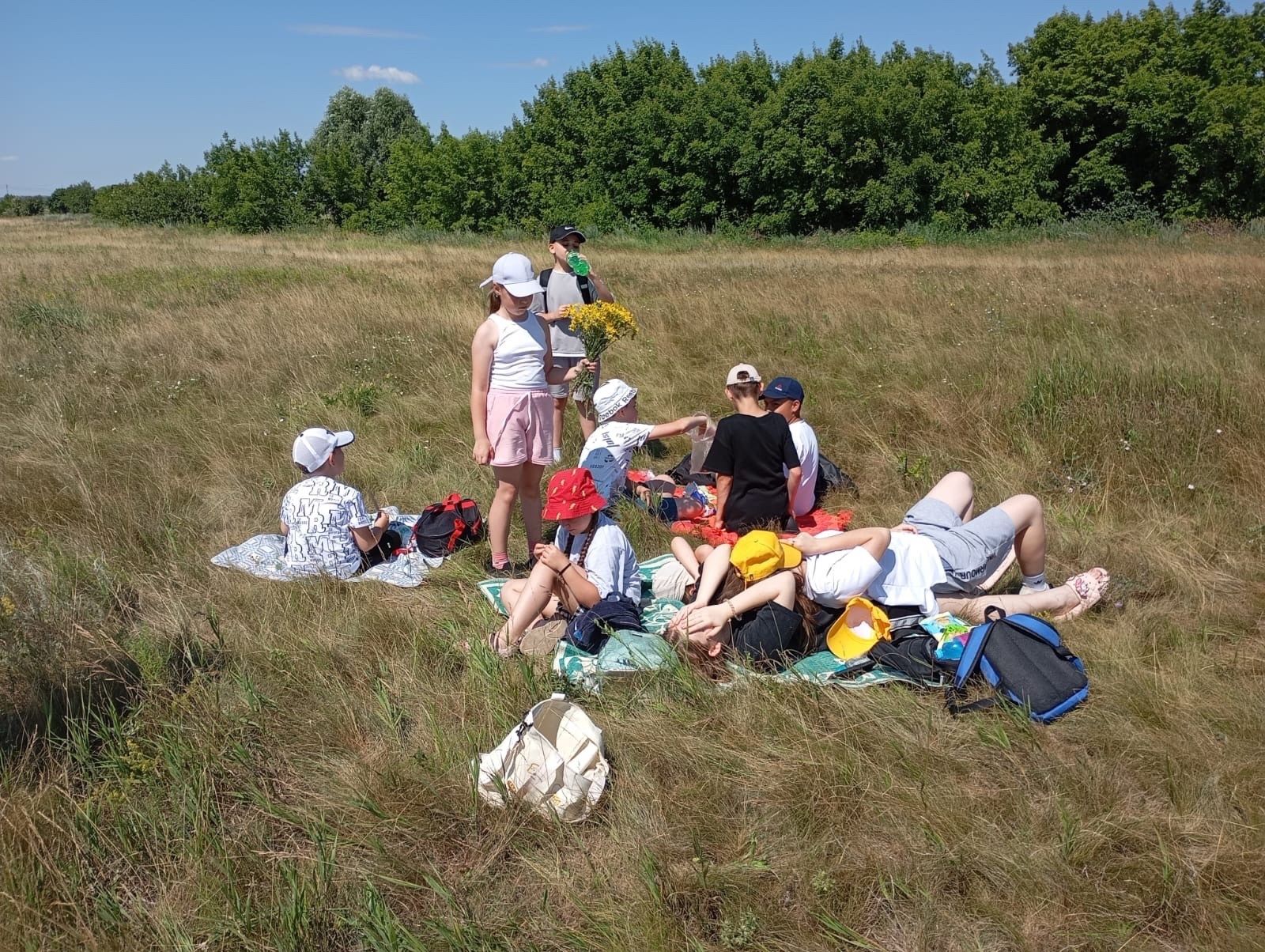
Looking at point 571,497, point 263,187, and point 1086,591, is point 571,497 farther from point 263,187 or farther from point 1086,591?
point 263,187

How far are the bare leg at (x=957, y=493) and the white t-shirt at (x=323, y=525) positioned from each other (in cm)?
326

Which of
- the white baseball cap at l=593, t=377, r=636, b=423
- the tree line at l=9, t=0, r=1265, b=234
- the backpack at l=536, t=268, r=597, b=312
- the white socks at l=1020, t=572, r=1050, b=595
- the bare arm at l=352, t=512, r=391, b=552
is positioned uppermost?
the tree line at l=9, t=0, r=1265, b=234

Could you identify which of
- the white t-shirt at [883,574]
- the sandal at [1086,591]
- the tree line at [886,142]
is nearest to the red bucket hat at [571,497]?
the white t-shirt at [883,574]

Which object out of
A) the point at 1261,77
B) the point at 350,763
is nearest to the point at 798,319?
the point at 350,763

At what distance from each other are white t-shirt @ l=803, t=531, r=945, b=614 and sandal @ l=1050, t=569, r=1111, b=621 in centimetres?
58

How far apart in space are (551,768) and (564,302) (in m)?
4.63

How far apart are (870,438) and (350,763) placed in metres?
4.62

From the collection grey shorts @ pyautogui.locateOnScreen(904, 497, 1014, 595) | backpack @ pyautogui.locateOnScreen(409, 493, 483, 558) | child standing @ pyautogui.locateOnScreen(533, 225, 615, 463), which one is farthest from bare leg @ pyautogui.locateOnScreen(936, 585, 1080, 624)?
child standing @ pyautogui.locateOnScreen(533, 225, 615, 463)

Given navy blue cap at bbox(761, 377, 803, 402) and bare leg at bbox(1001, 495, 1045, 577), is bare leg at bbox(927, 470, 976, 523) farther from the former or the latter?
navy blue cap at bbox(761, 377, 803, 402)

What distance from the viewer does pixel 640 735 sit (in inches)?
125

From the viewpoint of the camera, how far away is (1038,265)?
1401cm

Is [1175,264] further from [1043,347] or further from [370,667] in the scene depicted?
[370,667]

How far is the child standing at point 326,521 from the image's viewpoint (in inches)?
197

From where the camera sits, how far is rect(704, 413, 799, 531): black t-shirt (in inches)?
197
